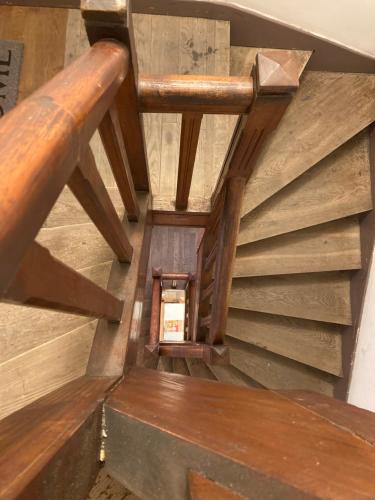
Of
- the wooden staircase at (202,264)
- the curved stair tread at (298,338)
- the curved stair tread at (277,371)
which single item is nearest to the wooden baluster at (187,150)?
the wooden staircase at (202,264)

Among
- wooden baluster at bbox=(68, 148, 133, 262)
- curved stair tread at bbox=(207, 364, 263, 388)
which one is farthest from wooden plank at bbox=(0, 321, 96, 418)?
curved stair tread at bbox=(207, 364, 263, 388)

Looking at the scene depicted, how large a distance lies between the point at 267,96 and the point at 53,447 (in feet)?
2.53

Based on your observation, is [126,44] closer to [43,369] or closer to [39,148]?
[39,148]

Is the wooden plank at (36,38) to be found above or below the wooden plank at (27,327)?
above

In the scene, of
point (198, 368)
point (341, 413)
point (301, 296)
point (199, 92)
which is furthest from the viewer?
point (198, 368)

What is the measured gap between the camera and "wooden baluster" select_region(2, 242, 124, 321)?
16.8 inches

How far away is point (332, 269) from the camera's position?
2176 millimetres

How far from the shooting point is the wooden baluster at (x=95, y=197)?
0.61 metres

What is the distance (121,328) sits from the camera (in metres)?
1.06

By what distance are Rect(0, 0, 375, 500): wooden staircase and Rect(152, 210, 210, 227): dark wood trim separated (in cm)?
1

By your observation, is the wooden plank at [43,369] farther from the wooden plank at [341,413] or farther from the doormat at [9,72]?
the doormat at [9,72]

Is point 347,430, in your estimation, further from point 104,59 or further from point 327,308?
point 327,308

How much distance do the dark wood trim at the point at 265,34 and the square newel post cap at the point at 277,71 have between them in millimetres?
1686

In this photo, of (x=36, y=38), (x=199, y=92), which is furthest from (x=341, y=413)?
(x=36, y=38)
